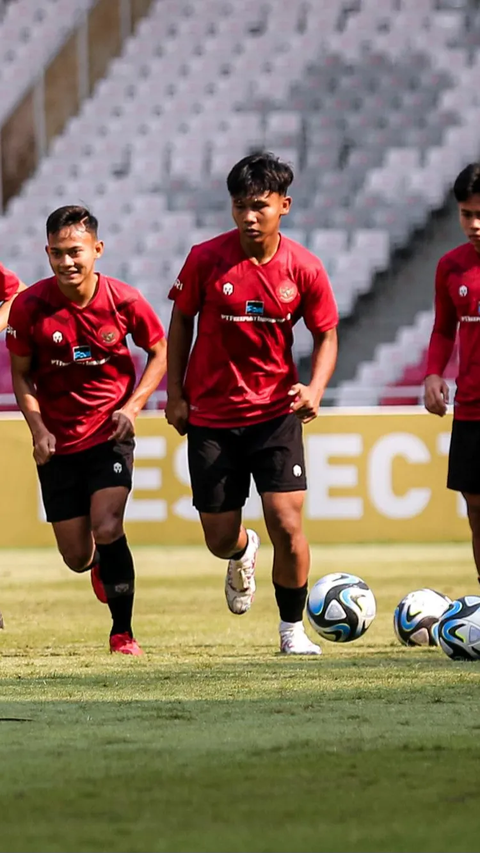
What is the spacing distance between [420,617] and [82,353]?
1857mm

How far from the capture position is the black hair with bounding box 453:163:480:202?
5.74m

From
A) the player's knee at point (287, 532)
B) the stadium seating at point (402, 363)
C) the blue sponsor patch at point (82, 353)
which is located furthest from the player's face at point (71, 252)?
the stadium seating at point (402, 363)

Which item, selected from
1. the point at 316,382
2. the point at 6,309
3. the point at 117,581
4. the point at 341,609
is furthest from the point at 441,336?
the point at 6,309

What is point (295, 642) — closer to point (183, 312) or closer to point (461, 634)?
point (461, 634)

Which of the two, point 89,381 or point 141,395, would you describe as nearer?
point 141,395

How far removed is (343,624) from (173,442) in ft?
21.4

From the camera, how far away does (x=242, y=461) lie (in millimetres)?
6098

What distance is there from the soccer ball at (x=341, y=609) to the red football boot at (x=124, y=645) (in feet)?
2.56

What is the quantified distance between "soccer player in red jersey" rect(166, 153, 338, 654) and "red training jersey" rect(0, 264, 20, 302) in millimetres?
1247

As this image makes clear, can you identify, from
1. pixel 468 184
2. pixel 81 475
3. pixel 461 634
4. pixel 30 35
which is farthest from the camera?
pixel 30 35

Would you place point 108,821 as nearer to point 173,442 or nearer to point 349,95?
point 173,442

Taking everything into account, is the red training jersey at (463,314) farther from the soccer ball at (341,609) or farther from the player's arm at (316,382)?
the soccer ball at (341,609)

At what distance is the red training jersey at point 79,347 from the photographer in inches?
244

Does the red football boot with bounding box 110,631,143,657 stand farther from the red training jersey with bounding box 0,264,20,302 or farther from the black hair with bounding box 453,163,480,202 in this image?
the black hair with bounding box 453,163,480,202
